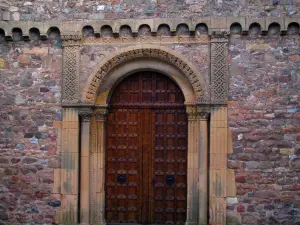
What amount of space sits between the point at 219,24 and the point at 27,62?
3.90 meters

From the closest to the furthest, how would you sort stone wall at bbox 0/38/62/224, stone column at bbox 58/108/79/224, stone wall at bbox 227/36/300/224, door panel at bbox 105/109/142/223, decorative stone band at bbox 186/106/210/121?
stone wall at bbox 227/36/300/224 < decorative stone band at bbox 186/106/210/121 < stone column at bbox 58/108/79/224 < stone wall at bbox 0/38/62/224 < door panel at bbox 105/109/142/223

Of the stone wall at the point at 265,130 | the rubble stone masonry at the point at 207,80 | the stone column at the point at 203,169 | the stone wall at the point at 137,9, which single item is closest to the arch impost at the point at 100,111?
the rubble stone masonry at the point at 207,80

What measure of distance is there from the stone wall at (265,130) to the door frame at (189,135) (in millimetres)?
249

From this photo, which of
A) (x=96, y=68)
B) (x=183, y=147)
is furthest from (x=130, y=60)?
(x=183, y=147)

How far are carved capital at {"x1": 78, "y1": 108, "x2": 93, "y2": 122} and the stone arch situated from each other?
18 cm

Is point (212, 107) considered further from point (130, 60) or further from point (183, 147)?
point (130, 60)

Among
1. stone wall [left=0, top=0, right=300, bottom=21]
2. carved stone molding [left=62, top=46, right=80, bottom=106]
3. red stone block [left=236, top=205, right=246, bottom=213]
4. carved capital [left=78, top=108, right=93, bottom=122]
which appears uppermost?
stone wall [left=0, top=0, right=300, bottom=21]

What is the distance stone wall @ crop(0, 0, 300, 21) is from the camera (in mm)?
8641

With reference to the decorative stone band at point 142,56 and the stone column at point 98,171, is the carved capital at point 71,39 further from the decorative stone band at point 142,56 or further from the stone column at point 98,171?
the stone column at point 98,171

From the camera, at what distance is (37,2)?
906 centimetres

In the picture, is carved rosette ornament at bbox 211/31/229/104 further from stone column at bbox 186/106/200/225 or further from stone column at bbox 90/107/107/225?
stone column at bbox 90/107/107/225

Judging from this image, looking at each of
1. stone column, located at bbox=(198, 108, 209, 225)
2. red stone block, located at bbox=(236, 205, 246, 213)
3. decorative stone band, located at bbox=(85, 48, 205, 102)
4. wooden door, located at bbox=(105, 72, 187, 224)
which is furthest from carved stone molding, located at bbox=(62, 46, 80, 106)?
red stone block, located at bbox=(236, 205, 246, 213)

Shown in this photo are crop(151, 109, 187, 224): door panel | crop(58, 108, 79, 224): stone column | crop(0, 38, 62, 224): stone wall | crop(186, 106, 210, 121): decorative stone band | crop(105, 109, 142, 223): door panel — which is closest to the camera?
crop(186, 106, 210, 121): decorative stone band

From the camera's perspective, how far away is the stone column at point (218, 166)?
8555mm
